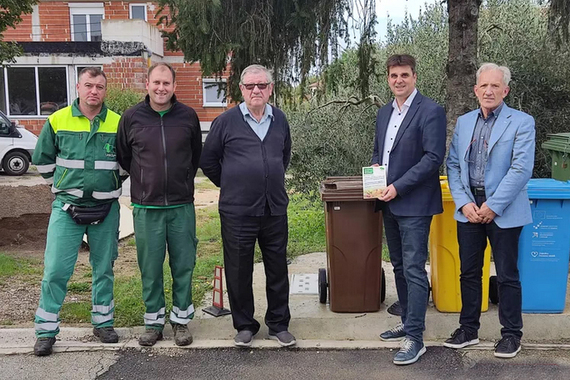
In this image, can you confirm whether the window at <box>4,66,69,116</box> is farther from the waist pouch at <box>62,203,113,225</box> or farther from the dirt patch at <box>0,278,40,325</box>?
the waist pouch at <box>62,203,113,225</box>

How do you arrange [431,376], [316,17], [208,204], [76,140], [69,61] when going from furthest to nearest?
Result: 1. [69,61]
2. [208,204]
3. [316,17]
4. [76,140]
5. [431,376]

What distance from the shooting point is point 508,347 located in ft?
13.9

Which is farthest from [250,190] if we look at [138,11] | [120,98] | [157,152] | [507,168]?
[138,11]

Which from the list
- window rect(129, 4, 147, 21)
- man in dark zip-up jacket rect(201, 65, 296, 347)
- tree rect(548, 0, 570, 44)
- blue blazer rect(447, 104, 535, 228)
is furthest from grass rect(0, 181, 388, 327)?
window rect(129, 4, 147, 21)

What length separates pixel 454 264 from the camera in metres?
4.85

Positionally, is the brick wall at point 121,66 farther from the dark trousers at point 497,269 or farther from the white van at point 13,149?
the dark trousers at point 497,269

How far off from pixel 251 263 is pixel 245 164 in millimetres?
778

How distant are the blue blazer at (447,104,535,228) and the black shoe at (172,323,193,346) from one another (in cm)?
224

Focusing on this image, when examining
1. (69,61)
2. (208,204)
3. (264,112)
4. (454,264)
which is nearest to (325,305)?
(454,264)

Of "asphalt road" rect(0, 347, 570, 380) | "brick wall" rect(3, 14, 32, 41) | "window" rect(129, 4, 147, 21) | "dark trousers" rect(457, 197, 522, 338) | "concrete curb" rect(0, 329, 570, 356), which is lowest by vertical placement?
"asphalt road" rect(0, 347, 570, 380)

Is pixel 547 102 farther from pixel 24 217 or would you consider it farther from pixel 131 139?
pixel 24 217

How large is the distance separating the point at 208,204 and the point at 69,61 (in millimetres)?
12467

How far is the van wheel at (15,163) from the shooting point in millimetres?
15609

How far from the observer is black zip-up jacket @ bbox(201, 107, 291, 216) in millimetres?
4270
